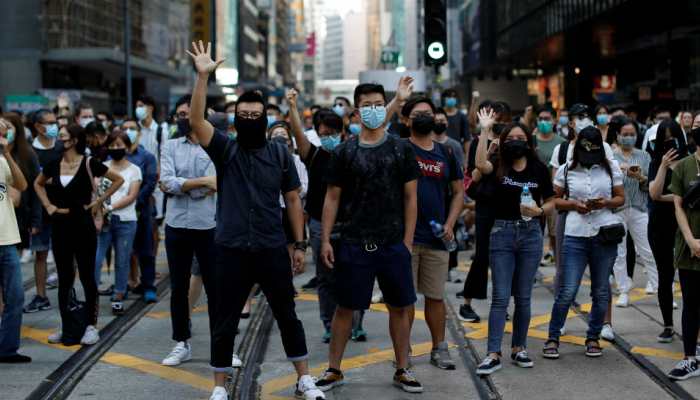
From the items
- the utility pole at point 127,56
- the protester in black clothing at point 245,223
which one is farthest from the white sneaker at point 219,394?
the utility pole at point 127,56

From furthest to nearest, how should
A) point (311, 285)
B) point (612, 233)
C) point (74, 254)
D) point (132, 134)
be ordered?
point (311, 285), point (132, 134), point (74, 254), point (612, 233)

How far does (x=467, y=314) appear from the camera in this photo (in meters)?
10.1

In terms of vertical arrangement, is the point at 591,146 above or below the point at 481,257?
above

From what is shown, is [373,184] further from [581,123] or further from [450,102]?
[450,102]

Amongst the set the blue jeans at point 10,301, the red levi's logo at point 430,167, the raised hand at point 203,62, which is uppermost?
the raised hand at point 203,62

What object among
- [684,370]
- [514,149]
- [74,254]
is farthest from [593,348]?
[74,254]

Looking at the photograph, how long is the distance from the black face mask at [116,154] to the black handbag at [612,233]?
4837 millimetres

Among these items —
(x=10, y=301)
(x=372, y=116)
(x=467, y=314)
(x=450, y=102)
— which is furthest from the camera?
(x=450, y=102)

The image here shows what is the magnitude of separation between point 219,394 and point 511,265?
7.83 feet

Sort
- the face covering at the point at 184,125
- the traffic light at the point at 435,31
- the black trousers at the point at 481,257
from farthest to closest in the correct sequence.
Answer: the traffic light at the point at 435,31
the black trousers at the point at 481,257
the face covering at the point at 184,125

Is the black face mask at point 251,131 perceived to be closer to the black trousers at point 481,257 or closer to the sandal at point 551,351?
the sandal at point 551,351

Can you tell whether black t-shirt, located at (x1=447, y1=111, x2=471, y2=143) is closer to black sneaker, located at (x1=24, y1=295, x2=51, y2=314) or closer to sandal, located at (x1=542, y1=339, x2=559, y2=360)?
black sneaker, located at (x1=24, y1=295, x2=51, y2=314)

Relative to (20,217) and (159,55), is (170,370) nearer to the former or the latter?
(20,217)

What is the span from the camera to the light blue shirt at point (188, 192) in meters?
8.50
